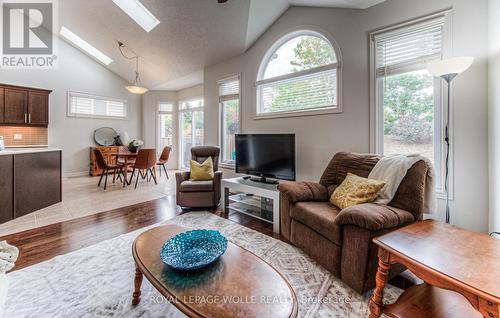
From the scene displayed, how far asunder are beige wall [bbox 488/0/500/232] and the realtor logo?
7271 mm

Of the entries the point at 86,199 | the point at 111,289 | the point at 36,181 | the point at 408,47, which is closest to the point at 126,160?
the point at 86,199

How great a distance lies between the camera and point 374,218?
1.52 meters

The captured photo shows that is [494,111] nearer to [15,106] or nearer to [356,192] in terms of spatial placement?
[356,192]

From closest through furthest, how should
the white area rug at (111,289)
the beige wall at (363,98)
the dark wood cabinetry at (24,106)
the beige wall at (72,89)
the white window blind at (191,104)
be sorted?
the white area rug at (111,289)
the beige wall at (363,98)
the dark wood cabinetry at (24,106)
the beige wall at (72,89)
the white window blind at (191,104)

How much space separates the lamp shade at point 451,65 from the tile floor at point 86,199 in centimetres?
437

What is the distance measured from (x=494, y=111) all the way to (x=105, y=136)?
26.9ft

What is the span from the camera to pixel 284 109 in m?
3.74

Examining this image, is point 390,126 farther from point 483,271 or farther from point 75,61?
point 75,61

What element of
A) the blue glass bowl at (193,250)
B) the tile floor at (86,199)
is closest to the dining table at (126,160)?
the tile floor at (86,199)

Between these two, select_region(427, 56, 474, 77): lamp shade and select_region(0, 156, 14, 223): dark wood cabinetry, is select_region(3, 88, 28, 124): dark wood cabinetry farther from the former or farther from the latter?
select_region(427, 56, 474, 77): lamp shade

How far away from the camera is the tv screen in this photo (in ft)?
10.1

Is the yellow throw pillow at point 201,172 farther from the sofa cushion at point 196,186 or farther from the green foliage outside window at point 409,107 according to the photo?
the green foliage outside window at point 409,107

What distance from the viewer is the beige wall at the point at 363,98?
209cm

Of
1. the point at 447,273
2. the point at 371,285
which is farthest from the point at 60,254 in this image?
the point at 447,273
